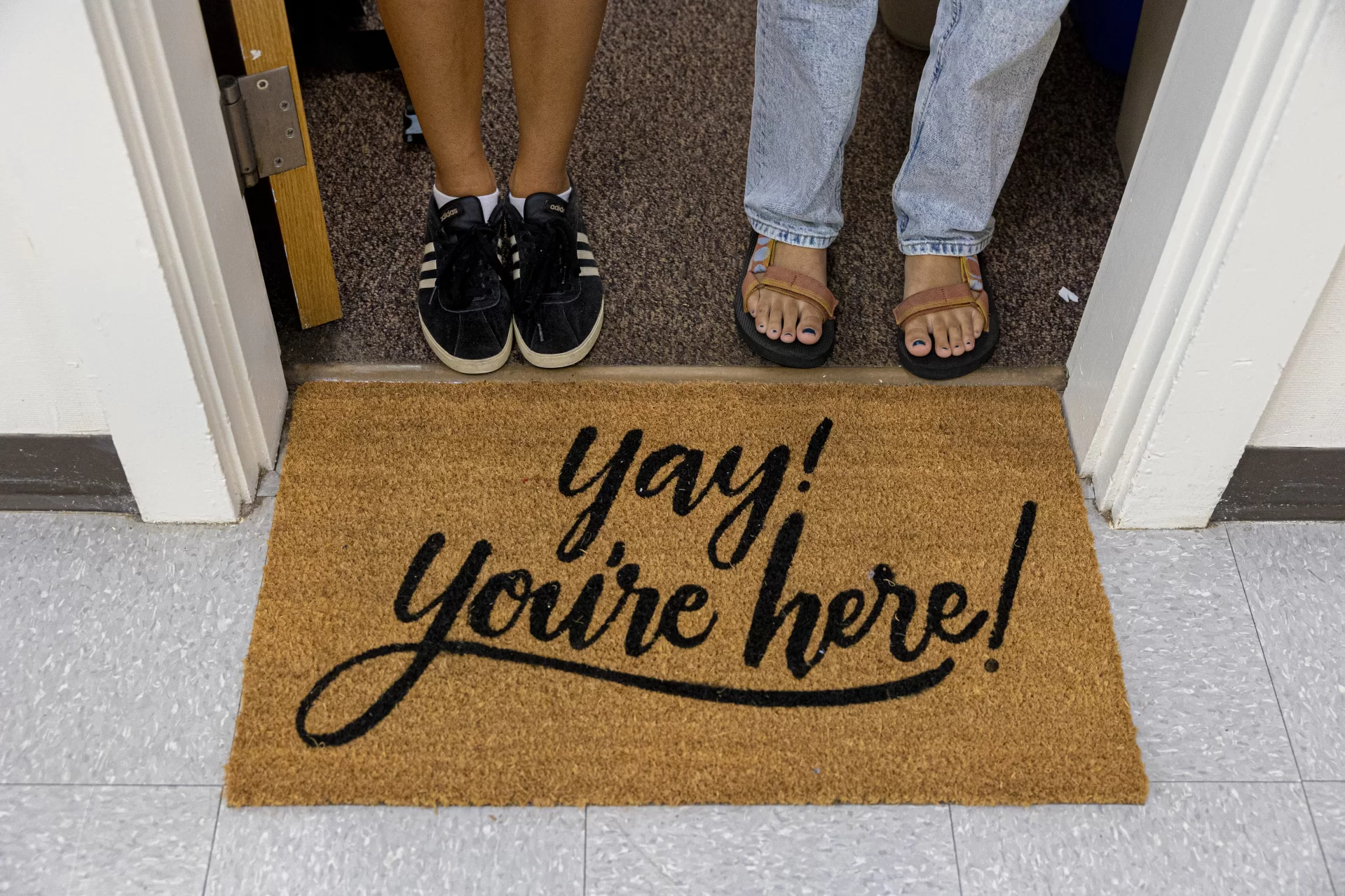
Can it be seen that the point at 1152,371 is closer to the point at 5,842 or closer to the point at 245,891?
the point at 245,891

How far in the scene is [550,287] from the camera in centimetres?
130

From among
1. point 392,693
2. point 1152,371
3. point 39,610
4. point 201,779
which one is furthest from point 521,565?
point 1152,371

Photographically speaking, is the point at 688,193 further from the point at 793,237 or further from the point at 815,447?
the point at 815,447

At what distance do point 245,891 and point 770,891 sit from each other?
0.44 meters

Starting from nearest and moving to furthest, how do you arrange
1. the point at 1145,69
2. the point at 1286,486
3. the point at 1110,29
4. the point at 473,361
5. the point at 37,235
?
the point at 37,235 < the point at 1286,486 < the point at 473,361 < the point at 1145,69 < the point at 1110,29

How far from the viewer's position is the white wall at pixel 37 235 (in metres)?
0.83

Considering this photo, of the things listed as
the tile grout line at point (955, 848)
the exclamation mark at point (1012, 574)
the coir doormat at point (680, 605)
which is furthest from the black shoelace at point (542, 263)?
the tile grout line at point (955, 848)

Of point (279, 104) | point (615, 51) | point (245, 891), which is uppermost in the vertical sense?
point (279, 104)

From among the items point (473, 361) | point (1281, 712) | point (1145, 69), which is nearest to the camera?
point (1281, 712)

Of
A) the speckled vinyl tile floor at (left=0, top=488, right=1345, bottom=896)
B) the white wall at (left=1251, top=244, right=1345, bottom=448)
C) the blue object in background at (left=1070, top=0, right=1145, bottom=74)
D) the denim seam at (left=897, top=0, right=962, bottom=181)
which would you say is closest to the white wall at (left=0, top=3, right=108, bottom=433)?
the speckled vinyl tile floor at (left=0, top=488, right=1345, bottom=896)

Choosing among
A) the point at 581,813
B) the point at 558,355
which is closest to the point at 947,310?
the point at 558,355

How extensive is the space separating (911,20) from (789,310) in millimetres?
659

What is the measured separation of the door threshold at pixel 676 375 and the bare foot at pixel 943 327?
0.12 feet

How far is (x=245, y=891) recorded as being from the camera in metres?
0.92
